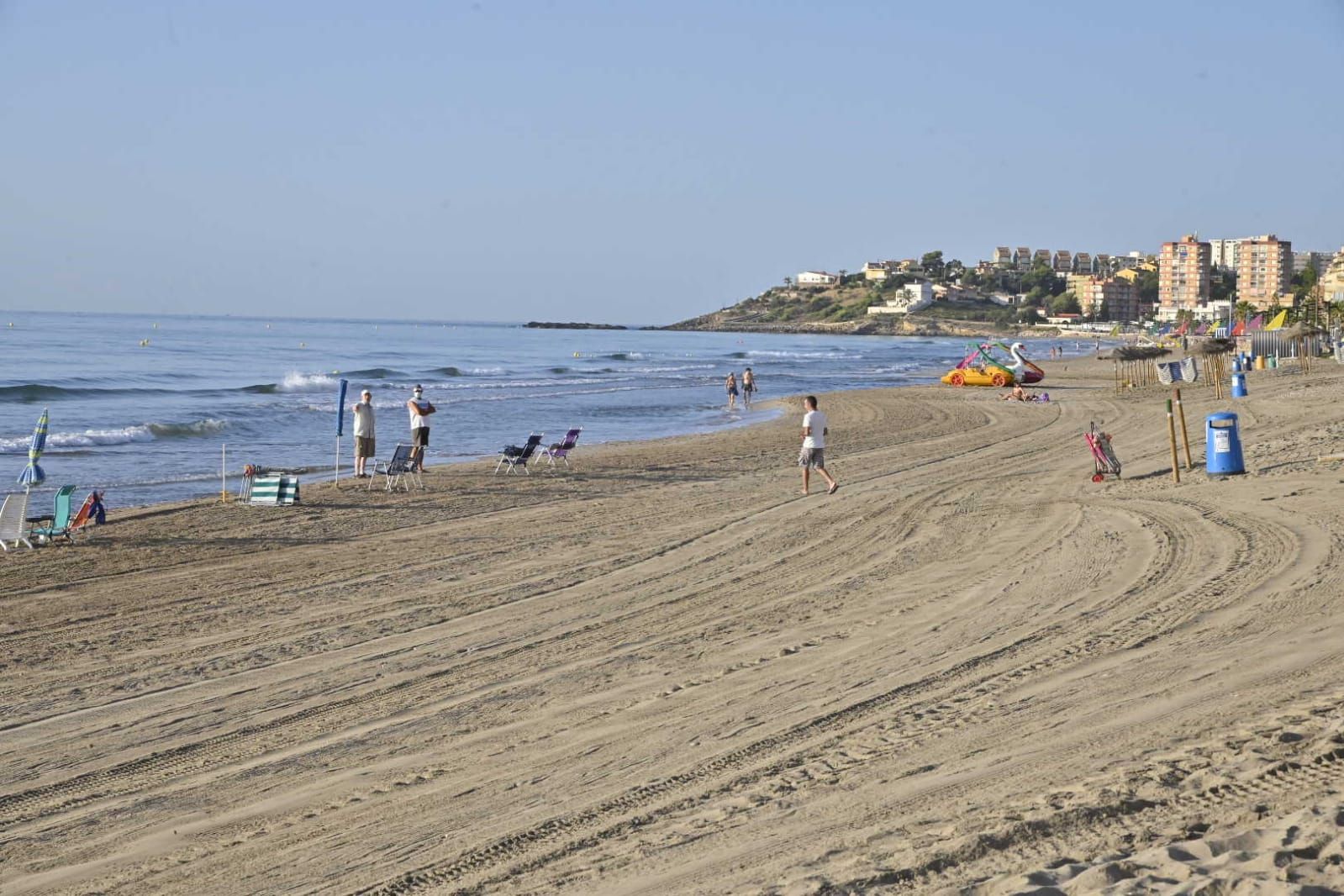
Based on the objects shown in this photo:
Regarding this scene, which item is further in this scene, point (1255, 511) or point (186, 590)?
point (1255, 511)

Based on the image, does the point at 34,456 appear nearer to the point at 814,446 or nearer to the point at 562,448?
the point at 562,448

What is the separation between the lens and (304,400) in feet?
133

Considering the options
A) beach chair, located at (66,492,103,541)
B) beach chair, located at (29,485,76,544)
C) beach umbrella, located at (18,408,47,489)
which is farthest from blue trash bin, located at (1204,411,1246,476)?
beach umbrella, located at (18,408,47,489)

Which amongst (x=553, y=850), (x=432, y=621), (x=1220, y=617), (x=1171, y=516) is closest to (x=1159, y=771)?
(x=553, y=850)

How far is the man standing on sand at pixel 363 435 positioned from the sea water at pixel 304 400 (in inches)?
89.1

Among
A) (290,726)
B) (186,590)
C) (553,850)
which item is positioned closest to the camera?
(553,850)

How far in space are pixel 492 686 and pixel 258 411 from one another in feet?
97.5

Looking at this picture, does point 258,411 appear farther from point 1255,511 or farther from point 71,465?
point 1255,511

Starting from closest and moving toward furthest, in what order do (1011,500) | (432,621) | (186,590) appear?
(432,621) → (186,590) → (1011,500)

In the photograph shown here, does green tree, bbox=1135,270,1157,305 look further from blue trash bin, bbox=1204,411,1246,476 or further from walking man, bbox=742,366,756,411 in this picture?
blue trash bin, bbox=1204,411,1246,476

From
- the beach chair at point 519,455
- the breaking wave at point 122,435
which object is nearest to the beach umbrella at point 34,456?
the beach chair at point 519,455

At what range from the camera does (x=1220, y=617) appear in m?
7.91

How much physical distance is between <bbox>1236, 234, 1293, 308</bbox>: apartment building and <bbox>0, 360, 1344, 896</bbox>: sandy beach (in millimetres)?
180850

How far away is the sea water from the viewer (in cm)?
2330
